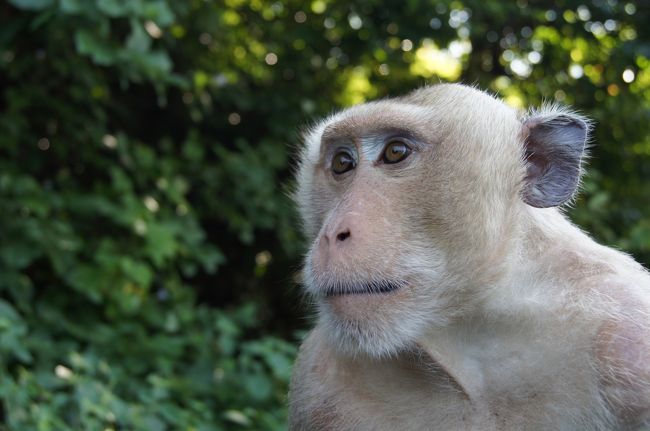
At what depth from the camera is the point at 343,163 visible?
2.91 meters

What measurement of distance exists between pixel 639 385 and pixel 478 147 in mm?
828

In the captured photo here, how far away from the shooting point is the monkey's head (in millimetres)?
2545

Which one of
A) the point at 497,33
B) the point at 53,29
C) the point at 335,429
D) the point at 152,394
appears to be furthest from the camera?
the point at 497,33

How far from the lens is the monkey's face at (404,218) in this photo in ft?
8.32

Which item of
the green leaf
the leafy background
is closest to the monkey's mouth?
the leafy background

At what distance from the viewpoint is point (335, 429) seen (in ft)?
9.15

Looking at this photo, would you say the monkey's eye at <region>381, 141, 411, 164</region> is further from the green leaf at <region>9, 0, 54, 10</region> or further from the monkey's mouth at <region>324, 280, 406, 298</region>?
the green leaf at <region>9, 0, 54, 10</region>

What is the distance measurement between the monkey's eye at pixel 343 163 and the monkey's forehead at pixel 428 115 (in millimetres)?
57

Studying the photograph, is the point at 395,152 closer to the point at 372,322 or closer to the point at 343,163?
the point at 343,163

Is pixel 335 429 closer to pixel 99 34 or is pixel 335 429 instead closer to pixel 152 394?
pixel 152 394

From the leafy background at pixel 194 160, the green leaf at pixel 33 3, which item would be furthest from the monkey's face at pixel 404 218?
the green leaf at pixel 33 3

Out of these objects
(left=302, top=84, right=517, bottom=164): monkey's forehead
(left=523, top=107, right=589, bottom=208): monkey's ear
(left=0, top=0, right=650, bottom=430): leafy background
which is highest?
(left=302, top=84, right=517, bottom=164): monkey's forehead

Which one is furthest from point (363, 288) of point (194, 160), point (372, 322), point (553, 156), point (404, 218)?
point (194, 160)

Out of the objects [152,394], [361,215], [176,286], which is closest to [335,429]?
[361,215]
